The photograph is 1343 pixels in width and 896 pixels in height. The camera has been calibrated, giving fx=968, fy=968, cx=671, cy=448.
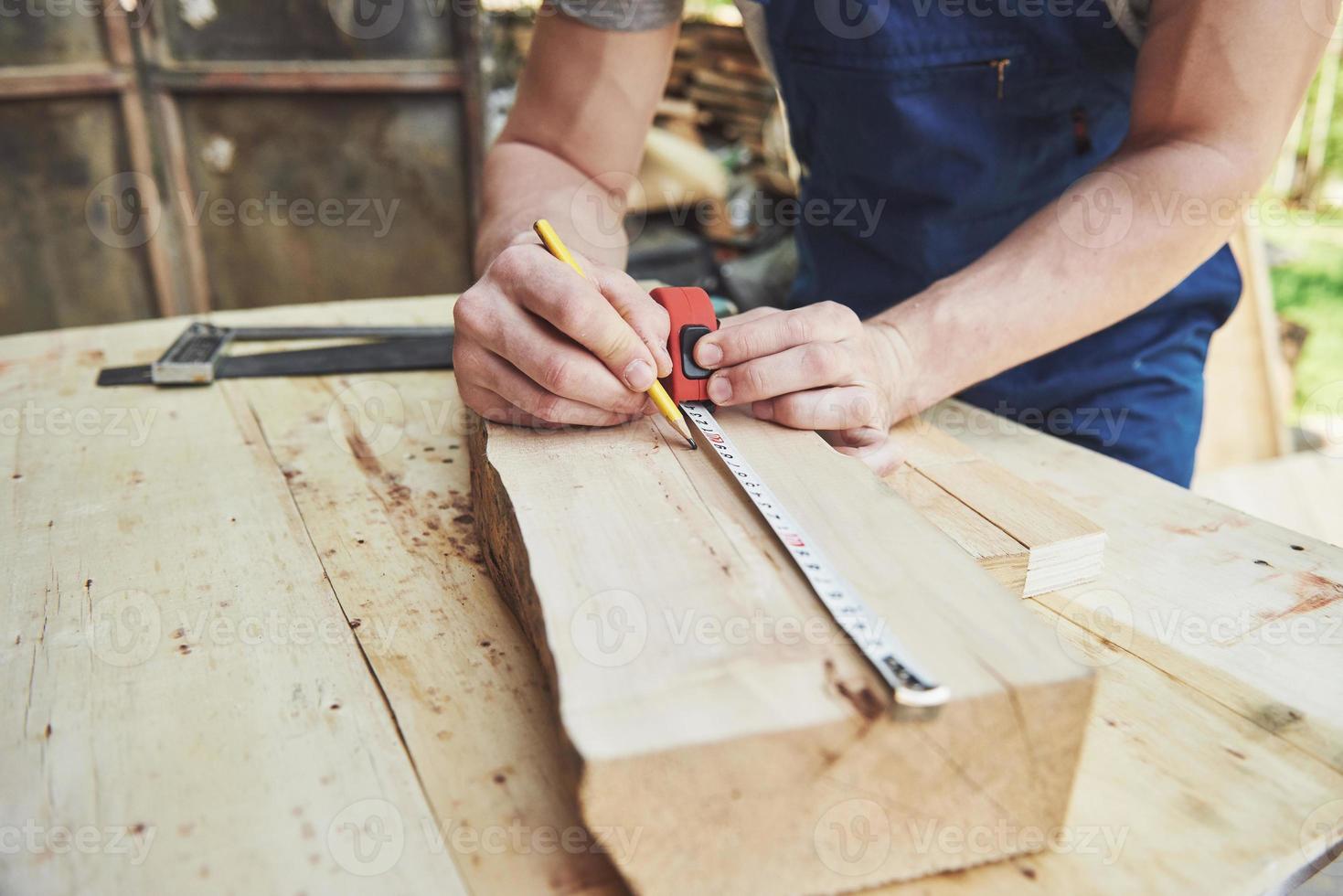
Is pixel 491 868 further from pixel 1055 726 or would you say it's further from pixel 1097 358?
pixel 1097 358

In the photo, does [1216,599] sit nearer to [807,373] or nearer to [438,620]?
[807,373]

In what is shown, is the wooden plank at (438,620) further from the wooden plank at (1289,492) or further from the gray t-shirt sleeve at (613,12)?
the wooden plank at (1289,492)

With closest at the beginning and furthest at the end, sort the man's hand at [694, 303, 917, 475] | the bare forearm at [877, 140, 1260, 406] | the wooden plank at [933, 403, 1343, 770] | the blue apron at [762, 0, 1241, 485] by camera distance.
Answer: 1. the wooden plank at [933, 403, 1343, 770]
2. the man's hand at [694, 303, 917, 475]
3. the bare forearm at [877, 140, 1260, 406]
4. the blue apron at [762, 0, 1241, 485]

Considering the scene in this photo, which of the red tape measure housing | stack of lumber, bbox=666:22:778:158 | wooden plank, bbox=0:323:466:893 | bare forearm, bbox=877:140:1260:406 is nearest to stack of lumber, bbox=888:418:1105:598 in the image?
bare forearm, bbox=877:140:1260:406

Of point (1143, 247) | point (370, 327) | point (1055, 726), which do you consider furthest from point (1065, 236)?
point (370, 327)

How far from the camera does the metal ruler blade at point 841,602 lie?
71cm

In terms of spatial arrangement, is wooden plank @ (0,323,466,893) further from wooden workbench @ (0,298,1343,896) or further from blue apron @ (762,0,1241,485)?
blue apron @ (762,0,1241,485)

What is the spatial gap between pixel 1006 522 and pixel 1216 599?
0.24 m

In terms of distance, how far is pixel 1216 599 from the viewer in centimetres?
109

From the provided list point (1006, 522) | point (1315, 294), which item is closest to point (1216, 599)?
point (1006, 522)

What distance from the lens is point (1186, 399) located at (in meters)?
1.80

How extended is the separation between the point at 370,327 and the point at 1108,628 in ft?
4.65

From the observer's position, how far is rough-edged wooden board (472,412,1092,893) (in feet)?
2.24

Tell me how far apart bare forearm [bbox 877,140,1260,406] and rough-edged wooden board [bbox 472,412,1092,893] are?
51cm
